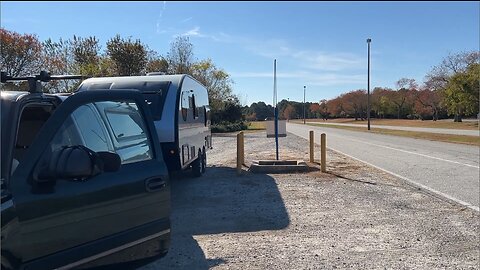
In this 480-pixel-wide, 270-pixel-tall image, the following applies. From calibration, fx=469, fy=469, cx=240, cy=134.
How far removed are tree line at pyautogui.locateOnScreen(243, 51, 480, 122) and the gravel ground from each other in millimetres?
10457

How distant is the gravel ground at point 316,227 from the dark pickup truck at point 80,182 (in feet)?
6.20

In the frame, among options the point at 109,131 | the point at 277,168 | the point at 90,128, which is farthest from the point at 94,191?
the point at 277,168

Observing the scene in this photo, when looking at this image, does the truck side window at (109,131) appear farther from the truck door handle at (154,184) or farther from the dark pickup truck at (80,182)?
the truck door handle at (154,184)

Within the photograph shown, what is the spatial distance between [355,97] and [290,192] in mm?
108341

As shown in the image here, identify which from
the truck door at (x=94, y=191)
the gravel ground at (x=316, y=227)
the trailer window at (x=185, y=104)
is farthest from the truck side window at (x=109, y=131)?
the trailer window at (x=185, y=104)

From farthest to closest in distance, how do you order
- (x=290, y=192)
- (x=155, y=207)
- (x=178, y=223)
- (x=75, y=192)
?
(x=290, y=192) → (x=178, y=223) → (x=155, y=207) → (x=75, y=192)

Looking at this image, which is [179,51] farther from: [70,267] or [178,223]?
[70,267]

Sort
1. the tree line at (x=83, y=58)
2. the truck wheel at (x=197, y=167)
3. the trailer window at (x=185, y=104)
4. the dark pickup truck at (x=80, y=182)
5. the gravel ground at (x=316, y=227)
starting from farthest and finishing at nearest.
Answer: the tree line at (x=83, y=58), the truck wheel at (x=197, y=167), the trailer window at (x=185, y=104), the gravel ground at (x=316, y=227), the dark pickup truck at (x=80, y=182)

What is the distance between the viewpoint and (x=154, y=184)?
3.51 metres

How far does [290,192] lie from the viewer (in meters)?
9.72

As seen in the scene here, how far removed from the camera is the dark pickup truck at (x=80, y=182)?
2662 mm

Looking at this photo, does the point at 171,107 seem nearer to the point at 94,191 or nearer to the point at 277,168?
the point at 277,168

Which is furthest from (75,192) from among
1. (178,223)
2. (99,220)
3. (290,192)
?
(290,192)

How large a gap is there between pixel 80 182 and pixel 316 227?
14.9ft
